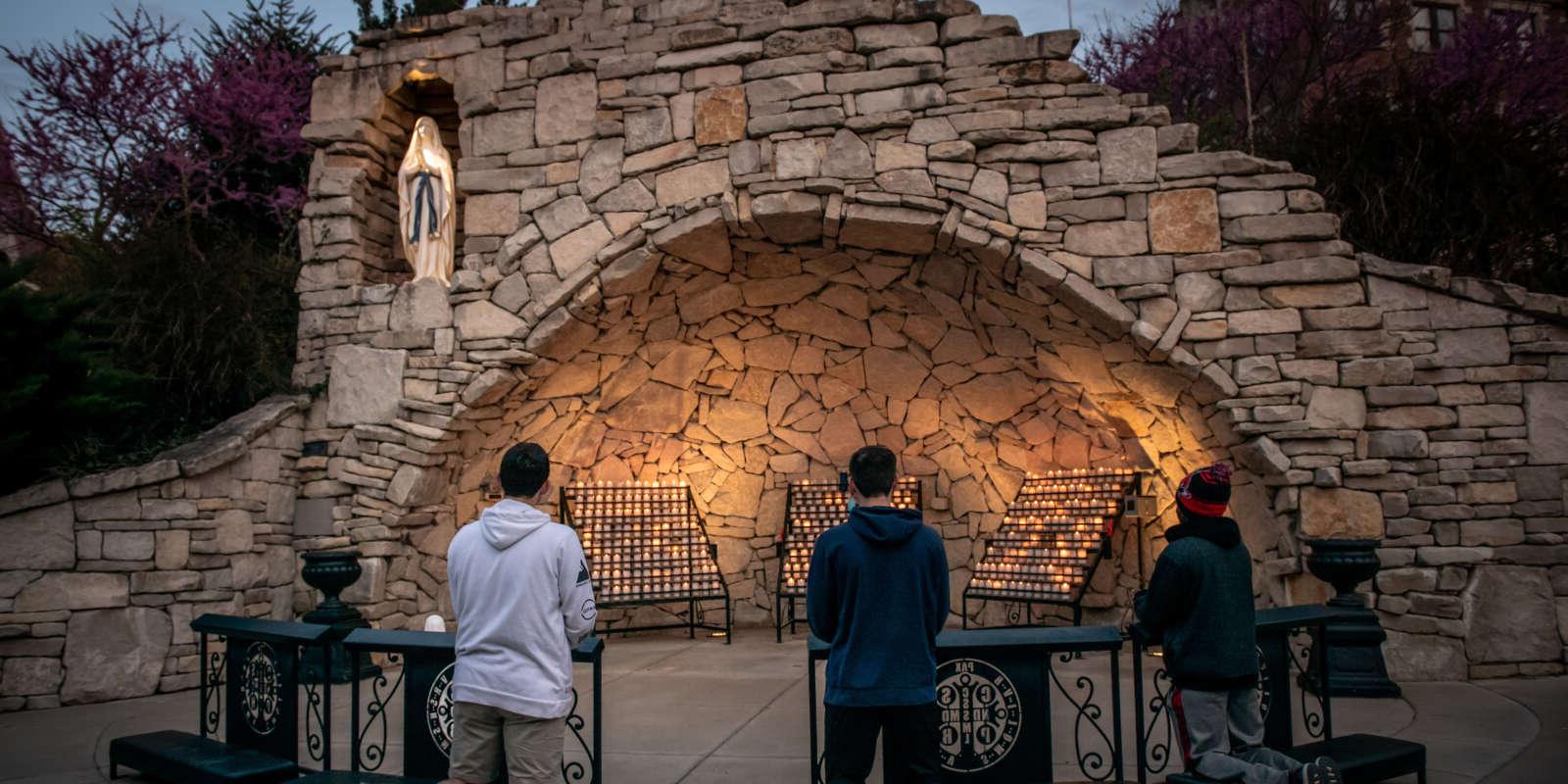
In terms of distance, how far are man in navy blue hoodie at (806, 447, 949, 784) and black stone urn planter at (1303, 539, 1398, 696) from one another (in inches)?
134

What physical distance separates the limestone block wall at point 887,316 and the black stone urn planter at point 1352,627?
2.00 feet

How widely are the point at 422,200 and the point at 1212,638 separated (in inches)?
261

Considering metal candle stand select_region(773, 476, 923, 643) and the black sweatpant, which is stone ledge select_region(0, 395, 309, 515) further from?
the black sweatpant

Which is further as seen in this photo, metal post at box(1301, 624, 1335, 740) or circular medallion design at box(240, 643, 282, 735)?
circular medallion design at box(240, 643, 282, 735)

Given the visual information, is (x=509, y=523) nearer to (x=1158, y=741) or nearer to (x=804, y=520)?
(x=1158, y=741)

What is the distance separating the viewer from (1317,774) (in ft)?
10.3

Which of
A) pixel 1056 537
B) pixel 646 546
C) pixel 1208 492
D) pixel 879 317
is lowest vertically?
pixel 646 546

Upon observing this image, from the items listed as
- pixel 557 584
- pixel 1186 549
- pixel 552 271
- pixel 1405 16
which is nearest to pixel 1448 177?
pixel 1405 16

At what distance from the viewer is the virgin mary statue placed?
25.1 ft

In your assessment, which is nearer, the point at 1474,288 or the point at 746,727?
the point at 746,727

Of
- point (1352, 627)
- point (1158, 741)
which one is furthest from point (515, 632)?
point (1352, 627)

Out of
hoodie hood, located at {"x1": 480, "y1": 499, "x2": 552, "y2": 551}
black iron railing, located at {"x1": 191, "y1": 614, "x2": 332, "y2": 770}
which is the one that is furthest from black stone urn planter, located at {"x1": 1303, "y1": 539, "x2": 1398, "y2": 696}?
black iron railing, located at {"x1": 191, "y1": 614, "x2": 332, "y2": 770}

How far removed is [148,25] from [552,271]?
19.5 feet

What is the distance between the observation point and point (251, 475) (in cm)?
712
